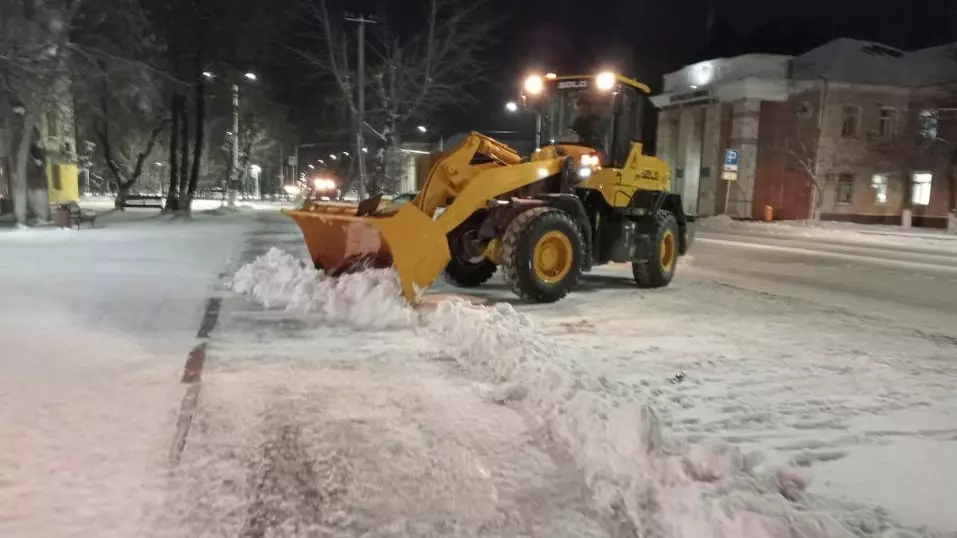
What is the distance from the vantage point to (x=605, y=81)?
36.6 ft

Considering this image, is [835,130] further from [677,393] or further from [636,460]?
[636,460]

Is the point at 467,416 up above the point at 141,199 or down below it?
below

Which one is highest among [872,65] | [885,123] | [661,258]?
[872,65]

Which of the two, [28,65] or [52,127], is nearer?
[28,65]

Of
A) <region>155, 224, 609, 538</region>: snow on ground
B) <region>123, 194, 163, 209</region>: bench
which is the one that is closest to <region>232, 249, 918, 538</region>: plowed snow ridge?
<region>155, 224, 609, 538</region>: snow on ground

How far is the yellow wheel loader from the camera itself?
9.27 meters

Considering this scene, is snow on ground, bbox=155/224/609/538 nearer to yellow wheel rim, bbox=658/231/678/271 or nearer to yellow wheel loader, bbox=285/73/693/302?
yellow wheel loader, bbox=285/73/693/302

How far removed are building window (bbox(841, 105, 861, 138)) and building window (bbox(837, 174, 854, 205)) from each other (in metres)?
2.23

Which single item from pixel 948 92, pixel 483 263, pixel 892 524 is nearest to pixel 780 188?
pixel 948 92

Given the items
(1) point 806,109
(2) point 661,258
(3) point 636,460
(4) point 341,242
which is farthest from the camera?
(1) point 806,109

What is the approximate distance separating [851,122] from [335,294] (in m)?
39.0

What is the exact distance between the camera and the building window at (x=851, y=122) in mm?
40531

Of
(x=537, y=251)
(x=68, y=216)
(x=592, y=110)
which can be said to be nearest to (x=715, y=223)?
(x=592, y=110)

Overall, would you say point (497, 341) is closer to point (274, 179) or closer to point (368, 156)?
point (368, 156)
